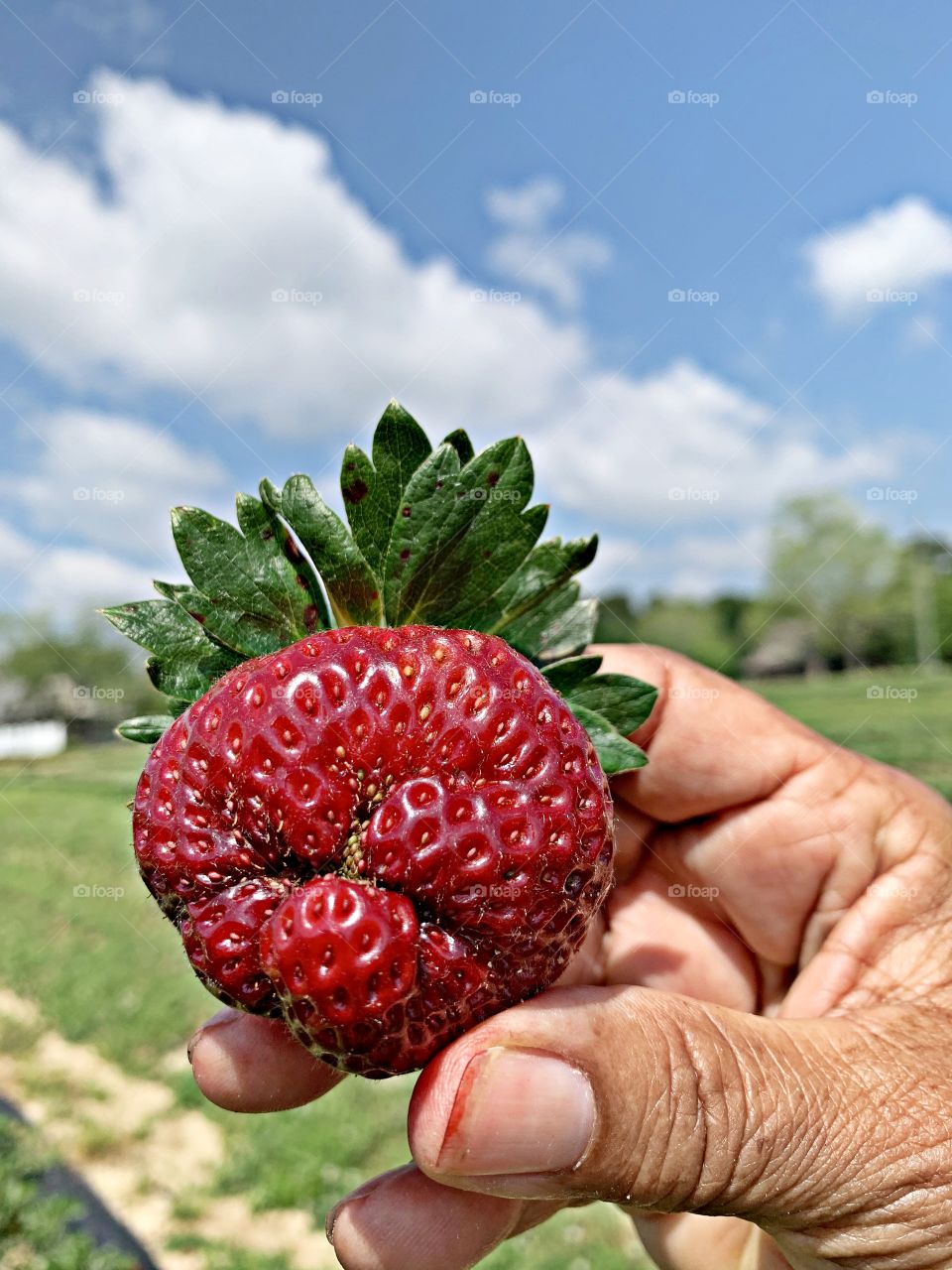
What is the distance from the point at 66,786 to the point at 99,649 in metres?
18.2

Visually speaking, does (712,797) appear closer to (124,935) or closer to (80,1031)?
(80,1031)

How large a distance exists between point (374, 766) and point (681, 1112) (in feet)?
2.59

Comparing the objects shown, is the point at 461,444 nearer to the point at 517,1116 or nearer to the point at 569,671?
the point at 569,671

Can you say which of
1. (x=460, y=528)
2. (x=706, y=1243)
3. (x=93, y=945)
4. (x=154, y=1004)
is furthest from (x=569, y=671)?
(x=93, y=945)

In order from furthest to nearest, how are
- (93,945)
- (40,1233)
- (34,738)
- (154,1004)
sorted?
(34,738), (93,945), (154,1004), (40,1233)

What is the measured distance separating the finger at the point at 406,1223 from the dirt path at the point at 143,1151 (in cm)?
306

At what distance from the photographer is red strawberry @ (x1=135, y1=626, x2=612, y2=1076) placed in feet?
4.42

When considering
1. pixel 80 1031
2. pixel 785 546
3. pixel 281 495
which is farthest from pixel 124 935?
pixel 785 546

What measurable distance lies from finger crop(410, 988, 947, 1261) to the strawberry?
10 centimetres

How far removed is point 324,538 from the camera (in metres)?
1.53

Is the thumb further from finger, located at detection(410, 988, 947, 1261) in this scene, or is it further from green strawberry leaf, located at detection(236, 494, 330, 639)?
green strawberry leaf, located at detection(236, 494, 330, 639)

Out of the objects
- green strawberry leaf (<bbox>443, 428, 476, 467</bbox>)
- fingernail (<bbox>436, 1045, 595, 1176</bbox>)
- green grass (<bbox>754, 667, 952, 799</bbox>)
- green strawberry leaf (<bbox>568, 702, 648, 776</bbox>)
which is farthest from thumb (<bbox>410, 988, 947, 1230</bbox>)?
green grass (<bbox>754, 667, 952, 799</bbox>)

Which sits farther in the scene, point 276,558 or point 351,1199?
point 351,1199

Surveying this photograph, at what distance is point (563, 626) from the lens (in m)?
1.78
